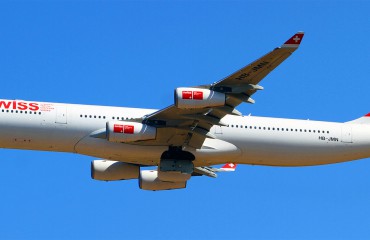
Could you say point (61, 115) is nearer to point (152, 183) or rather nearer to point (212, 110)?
point (152, 183)

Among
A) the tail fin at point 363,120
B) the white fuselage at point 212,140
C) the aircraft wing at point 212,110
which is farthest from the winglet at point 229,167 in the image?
the tail fin at point 363,120

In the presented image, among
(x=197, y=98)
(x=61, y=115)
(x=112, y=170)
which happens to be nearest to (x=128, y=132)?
(x=61, y=115)

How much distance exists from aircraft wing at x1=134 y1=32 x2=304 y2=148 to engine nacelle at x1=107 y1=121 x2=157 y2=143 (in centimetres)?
59

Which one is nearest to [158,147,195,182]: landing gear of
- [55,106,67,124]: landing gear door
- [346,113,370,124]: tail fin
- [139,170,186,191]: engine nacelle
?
[139,170,186,191]: engine nacelle

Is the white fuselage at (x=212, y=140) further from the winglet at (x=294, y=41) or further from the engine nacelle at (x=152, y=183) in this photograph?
the winglet at (x=294, y=41)

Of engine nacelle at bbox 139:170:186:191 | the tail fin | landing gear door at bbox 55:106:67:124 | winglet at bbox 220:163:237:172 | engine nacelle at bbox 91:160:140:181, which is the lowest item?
engine nacelle at bbox 139:170:186:191

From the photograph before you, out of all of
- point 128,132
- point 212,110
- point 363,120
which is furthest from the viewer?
point 363,120

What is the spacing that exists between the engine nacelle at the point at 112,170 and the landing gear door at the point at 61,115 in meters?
5.72

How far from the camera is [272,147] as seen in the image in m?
62.2

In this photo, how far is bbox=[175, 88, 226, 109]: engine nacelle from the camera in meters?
55.2

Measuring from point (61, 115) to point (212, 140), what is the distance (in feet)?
30.6

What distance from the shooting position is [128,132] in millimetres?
58500

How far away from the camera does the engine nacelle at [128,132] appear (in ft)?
191

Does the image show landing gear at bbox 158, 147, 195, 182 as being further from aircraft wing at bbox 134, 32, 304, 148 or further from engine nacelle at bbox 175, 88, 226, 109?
engine nacelle at bbox 175, 88, 226, 109
